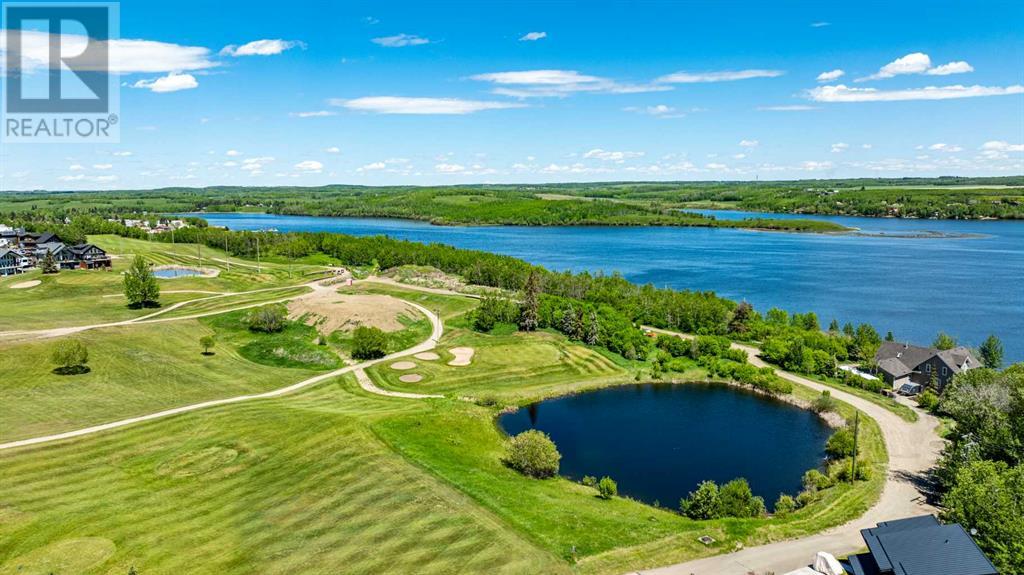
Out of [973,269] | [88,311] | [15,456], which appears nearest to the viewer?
[15,456]

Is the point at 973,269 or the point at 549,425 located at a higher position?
A: the point at 973,269

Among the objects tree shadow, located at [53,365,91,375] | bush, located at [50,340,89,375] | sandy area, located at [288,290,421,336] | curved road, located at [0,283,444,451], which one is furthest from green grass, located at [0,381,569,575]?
sandy area, located at [288,290,421,336]

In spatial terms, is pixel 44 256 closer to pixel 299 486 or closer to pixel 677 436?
pixel 299 486

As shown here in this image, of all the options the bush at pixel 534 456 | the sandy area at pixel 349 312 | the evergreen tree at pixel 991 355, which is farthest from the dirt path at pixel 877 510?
the sandy area at pixel 349 312

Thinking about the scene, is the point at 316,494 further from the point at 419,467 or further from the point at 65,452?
the point at 65,452

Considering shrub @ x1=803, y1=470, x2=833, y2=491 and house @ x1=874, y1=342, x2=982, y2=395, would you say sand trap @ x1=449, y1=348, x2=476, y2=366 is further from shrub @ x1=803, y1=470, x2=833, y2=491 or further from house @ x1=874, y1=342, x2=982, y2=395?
house @ x1=874, y1=342, x2=982, y2=395

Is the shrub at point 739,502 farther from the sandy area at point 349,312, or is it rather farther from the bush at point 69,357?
the bush at point 69,357

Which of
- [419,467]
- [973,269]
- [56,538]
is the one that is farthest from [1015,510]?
[973,269]
